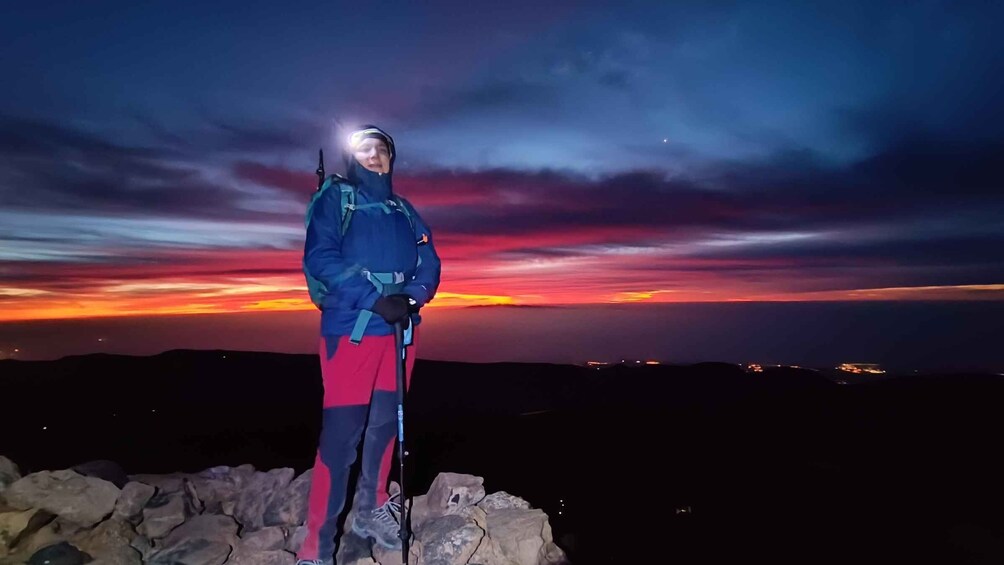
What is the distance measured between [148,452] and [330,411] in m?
7.09

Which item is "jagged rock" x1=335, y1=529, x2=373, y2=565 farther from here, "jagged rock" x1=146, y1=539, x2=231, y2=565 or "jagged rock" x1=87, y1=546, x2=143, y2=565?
"jagged rock" x1=87, y1=546, x2=143, y2=565

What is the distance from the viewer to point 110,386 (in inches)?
607

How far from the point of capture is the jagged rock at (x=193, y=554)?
449cm

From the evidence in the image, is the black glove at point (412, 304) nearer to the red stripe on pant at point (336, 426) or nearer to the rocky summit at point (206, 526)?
the red stripe on pant at point (336, 426)

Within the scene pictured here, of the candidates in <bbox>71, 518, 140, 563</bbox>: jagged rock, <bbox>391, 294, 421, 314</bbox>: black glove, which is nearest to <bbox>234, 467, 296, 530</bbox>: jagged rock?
<bbox>71, 518, 140, 563</bbox>: jagged rock

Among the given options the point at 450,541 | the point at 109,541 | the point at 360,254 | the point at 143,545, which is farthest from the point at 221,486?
the point at 360,254

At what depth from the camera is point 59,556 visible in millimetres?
4395

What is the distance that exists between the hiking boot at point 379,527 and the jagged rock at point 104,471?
289 cm

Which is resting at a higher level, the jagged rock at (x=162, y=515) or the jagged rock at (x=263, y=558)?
the jagged rock at (x=162, y=515)

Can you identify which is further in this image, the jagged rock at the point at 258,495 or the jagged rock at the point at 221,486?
the jagged rock at the point at 221,486

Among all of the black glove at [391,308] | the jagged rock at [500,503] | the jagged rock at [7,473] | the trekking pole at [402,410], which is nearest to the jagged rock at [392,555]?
the trekking pole at [402,410]

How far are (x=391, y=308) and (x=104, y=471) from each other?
13.8ft

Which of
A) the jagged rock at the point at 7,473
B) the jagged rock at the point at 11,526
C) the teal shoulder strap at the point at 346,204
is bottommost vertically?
the jagged rock at the point at 11,526

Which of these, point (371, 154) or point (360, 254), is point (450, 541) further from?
point (371, 154)
